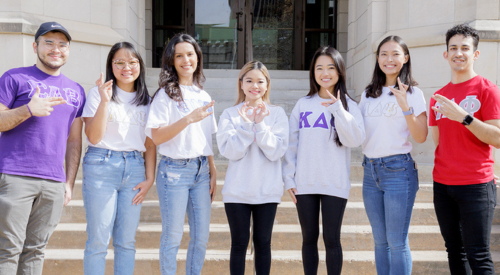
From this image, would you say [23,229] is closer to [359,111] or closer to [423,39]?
[359,111]

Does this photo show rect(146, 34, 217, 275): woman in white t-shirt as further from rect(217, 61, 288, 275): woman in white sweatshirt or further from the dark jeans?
the dark jeans

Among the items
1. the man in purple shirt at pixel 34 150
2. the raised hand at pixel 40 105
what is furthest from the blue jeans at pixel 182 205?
the raised hand at pixel 40 105

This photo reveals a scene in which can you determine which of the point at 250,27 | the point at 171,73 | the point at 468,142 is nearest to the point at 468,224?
the point at 468,142

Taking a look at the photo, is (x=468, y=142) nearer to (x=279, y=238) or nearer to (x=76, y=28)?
(x=279, y=238)

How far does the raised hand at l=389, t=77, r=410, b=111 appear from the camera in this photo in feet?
8.64

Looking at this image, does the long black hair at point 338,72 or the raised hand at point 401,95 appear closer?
the raised hand at point 401,95

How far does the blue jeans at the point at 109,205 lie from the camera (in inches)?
99.2

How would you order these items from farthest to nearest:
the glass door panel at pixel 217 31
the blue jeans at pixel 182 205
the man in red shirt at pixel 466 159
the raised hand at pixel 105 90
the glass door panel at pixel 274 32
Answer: the glass door panel at pixel 217 31 < the glass door panel at pixel 274 32 < the blue jeans at pixel 182 205 < the raised hand at pixel 105 90 < the man in red shirt at pixel 466 159

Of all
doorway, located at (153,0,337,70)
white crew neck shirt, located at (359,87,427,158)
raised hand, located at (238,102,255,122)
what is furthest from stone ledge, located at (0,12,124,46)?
white crew neck shirt, located at (359,87,427,158)

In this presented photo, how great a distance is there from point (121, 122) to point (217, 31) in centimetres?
831

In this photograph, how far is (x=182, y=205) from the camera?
266cm

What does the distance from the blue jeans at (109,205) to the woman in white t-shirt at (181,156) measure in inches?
8.2

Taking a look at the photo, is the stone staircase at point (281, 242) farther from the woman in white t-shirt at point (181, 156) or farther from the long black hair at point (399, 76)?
the long black hair at point (399, 76)

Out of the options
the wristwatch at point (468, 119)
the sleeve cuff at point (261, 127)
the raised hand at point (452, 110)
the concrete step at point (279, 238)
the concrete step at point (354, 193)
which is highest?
the raised hand at point (452, 110)
